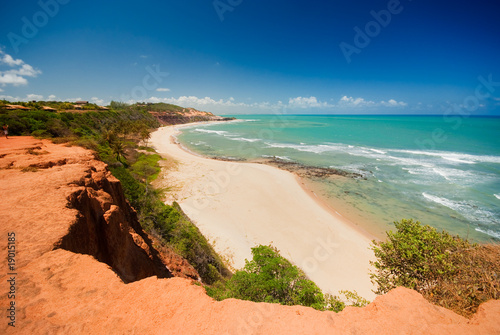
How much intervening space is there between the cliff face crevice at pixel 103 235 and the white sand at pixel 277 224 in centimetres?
753

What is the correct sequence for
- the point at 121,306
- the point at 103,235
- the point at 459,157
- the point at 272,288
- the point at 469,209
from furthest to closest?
the point at 459,157 < the point at 469,209 < the point at 272,288 < the point at 103,235 < the point at 121,306

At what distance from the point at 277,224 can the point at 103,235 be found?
14908mm

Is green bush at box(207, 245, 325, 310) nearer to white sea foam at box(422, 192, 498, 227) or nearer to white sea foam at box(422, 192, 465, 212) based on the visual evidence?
white sea foam at box(422, 192, 498, 227)

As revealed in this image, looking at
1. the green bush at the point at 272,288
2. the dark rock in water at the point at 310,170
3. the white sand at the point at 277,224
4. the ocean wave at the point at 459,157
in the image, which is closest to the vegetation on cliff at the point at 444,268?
the green bush at the point at 272,288

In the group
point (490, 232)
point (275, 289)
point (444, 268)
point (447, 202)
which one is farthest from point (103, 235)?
point (447, 202)

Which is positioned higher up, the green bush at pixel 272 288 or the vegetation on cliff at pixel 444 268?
the vegetation on cliff at pixel 444 268

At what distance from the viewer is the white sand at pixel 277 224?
14.5 m

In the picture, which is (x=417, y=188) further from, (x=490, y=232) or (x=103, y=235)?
(x=103, y=235)

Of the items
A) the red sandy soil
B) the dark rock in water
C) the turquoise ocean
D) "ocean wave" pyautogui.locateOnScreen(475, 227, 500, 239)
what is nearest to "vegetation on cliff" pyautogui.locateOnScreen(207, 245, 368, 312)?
the red sandy soil

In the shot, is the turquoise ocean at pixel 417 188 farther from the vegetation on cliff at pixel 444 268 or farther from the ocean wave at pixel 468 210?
the vegetation on cliff at pixel 444 268

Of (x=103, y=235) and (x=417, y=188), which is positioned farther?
(x=417, y=188)

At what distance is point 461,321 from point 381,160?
44078 mm

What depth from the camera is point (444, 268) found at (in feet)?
22.2

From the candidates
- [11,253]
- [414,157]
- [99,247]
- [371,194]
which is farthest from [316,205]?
[414,157]
